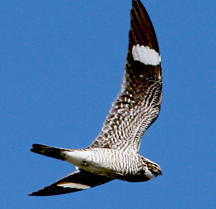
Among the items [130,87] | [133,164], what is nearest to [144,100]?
[130,87]

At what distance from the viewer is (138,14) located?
35.5ft

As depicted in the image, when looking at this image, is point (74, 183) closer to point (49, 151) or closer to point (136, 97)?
point (49, 151)

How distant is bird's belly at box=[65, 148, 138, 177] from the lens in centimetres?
1047

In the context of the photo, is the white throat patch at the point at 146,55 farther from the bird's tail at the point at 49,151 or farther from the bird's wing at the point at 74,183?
the bird's wing at the point at 74,183

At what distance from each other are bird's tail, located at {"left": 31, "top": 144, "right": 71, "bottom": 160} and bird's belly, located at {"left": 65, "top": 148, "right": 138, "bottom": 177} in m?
0.11

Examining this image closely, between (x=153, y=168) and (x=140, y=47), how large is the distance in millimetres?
2204

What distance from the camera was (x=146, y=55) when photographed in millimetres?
11031

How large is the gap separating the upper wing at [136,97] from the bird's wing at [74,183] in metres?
0.87

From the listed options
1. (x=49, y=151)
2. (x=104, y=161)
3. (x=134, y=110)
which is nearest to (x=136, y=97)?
(x=134, y=110)

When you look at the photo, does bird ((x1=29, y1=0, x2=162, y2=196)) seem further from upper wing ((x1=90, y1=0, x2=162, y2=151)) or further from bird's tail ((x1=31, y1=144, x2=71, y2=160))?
bird's tail ((x1=31, y1=144, x2=71, y2=160))

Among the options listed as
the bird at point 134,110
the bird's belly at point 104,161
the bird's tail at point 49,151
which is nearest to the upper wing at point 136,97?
the bird at point 134,110

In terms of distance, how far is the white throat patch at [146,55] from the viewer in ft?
36.0

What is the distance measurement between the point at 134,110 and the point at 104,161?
1.14 meters

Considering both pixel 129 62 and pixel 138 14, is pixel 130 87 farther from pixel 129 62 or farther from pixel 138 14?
pixel 138 14
